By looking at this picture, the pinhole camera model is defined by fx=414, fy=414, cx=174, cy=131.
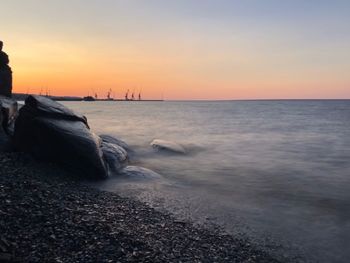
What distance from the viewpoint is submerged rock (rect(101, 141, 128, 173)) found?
1384 cm

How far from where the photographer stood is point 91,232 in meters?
7.16

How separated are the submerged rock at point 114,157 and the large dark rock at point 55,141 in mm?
840

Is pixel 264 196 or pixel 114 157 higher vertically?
pixel 114 157

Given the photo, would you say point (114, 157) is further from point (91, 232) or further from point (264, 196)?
point (91, 232)

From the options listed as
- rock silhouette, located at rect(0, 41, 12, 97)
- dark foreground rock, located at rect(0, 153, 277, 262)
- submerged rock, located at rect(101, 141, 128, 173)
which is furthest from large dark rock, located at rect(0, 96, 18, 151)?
rock silhouette, located at rect(0, 41, 12, 97)

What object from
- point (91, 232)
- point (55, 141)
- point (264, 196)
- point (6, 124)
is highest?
point (6, 124)

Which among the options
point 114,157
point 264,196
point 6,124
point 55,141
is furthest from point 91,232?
point 6,124

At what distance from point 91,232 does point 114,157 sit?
24.1 ft

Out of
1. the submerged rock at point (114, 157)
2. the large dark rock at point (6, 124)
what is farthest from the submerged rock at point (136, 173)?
the large dark rock at point (6, 124)

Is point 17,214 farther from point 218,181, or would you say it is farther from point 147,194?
point 218,181

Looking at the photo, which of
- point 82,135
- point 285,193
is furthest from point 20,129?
point 285,193

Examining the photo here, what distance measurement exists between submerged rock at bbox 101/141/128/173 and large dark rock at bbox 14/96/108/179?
84 cm

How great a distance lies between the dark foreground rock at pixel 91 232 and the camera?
625 centimetres

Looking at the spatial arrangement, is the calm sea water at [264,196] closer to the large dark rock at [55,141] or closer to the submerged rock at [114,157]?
the large dark rock at [55,141]
